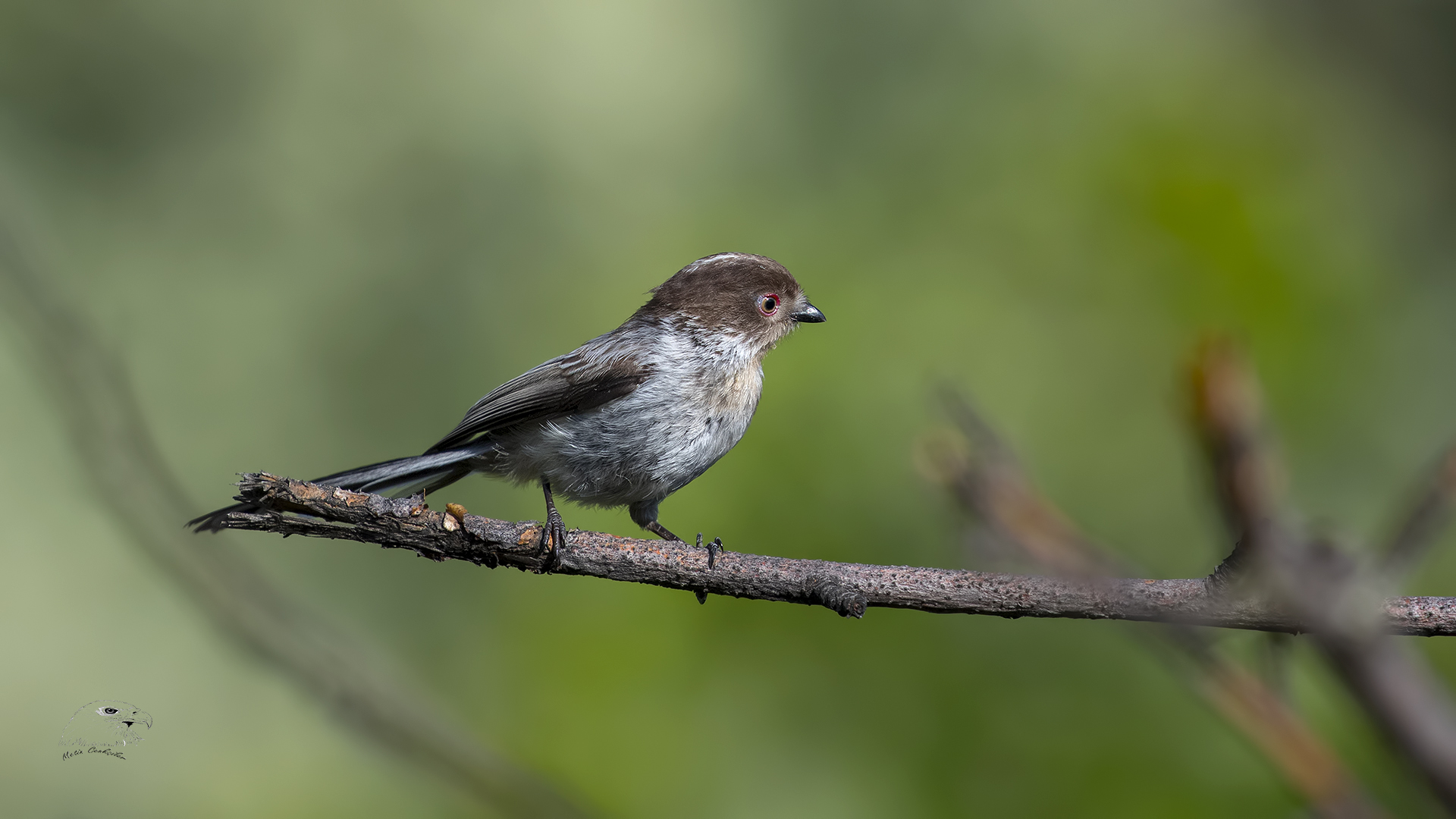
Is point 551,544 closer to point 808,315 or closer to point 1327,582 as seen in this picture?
point 808,315

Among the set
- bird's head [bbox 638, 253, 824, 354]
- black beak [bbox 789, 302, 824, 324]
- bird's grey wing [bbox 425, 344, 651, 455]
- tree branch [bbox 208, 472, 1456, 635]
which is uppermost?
bird's head [bbox 638, 253, 824, 354]

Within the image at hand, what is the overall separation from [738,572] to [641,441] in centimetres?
103

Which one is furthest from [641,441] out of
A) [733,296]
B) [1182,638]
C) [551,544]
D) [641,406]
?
[1182,638]

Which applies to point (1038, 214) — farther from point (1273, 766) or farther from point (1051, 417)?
point (1273, 766)

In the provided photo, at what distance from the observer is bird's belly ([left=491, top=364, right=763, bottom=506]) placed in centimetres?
353

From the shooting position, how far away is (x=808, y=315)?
404 centimetres

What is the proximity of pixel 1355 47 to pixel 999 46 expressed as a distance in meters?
2.36

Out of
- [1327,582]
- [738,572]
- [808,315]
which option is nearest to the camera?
[1327,582]

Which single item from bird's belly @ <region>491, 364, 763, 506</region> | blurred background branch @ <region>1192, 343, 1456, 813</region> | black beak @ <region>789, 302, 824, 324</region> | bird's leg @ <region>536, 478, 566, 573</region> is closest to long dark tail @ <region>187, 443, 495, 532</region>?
bird's belly @ <region>491, 364, 763, 506</region>

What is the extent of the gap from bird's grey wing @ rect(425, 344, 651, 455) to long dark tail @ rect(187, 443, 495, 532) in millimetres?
51

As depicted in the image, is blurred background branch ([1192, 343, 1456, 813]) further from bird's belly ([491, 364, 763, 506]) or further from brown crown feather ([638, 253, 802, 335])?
brown crown feather ([638, 253, 802, 335])

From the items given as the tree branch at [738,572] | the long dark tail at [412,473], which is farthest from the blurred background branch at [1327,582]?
the long dark tail at [412,473]

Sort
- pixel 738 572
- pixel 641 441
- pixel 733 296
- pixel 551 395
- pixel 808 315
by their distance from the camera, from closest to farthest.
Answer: pixel 738 572 < pixel 641 441 < pixel 551 395 < pixel 733 296 < pixel 808 315

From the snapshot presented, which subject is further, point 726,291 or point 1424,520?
point 726,291
